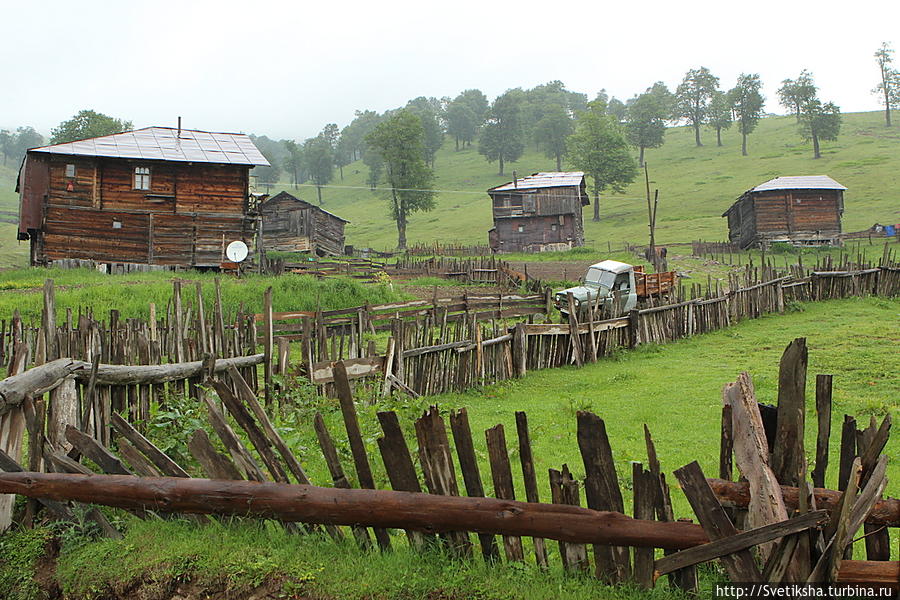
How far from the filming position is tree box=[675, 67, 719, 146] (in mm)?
89875

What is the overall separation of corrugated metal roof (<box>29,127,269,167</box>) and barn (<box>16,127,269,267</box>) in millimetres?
45

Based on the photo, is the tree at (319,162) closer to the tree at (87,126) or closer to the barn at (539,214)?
the tree at (87,126)

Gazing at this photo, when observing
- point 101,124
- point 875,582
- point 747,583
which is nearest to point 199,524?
point 747,583

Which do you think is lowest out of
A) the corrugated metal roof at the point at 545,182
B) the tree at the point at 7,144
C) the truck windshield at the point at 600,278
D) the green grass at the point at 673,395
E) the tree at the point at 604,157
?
the green grass at the point at 673,395

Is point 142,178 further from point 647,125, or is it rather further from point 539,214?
point 647,125

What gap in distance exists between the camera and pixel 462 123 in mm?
112188

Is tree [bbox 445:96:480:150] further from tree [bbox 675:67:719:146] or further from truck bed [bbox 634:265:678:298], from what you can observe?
truck bed [bbox 634:265:678:298]

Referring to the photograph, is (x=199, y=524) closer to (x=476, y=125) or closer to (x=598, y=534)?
(x=598, y=534)

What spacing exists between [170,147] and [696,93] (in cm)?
7925

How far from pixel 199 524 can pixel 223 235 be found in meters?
26.0

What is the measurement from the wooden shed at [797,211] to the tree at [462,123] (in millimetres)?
75806

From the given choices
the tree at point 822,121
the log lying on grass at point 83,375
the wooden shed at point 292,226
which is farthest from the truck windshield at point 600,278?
the tree at point 822,121

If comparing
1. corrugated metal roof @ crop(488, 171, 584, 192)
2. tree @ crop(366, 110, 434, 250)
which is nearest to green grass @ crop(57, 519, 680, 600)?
corrugated metal roof @ crop(488, 171, 584, 192)

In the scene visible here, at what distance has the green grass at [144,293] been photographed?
1675 centimetres
